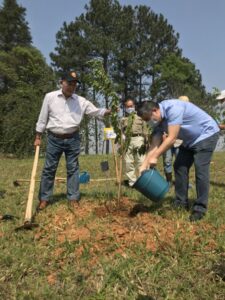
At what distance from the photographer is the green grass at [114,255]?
3367 millimetres

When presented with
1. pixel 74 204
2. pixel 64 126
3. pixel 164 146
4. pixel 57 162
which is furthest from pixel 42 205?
pixel 164 146

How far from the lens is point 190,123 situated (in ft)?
15.4

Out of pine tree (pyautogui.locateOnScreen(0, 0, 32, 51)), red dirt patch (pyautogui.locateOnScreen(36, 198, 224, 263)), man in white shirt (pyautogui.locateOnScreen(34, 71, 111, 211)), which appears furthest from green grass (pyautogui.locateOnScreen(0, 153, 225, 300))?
pine tree (pyautogui.locateOnScreen(0, 0, 32, 51))

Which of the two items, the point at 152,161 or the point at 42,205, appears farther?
the point at 42,205

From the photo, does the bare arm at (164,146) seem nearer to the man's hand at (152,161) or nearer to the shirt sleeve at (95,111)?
the man's hand at (152,161)

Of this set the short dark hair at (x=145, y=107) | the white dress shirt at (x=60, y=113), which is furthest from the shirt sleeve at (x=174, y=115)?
A: the white dress shirt at (x=60, y=113)

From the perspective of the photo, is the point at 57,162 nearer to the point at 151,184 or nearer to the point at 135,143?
the point at 151,184

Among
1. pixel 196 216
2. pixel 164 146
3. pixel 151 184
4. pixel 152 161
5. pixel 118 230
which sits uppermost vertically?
pixel 164 146

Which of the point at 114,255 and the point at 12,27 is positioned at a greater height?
the point at 12,27

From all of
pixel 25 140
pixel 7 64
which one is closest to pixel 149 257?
pixel 25 140

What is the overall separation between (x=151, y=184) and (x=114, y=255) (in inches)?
36.8

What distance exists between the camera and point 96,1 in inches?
1336

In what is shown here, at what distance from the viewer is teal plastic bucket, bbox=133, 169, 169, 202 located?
448 cm

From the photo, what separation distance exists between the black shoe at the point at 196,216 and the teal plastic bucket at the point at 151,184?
450mm
